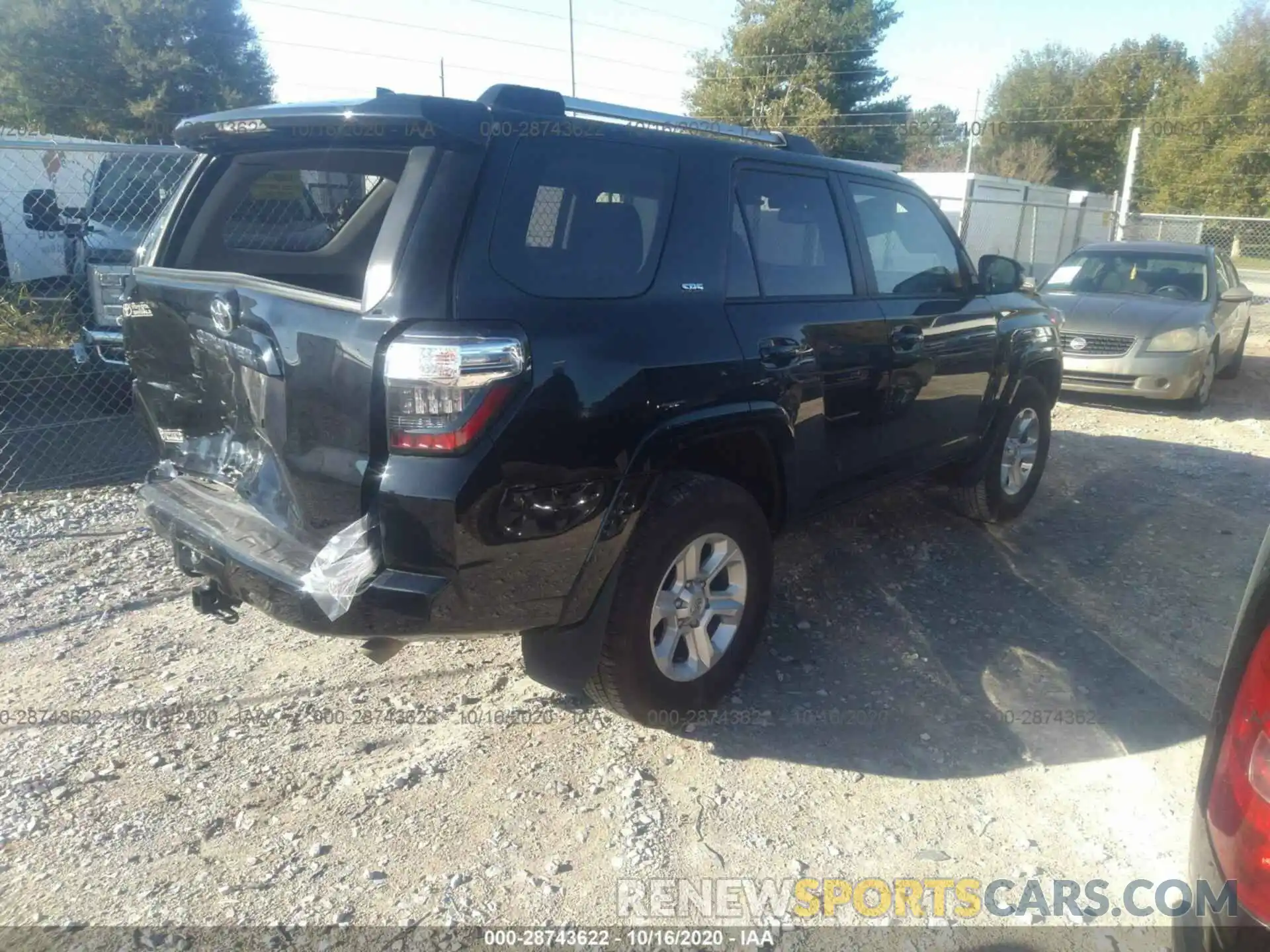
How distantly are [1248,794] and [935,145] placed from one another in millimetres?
59433

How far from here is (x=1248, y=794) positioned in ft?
5.42

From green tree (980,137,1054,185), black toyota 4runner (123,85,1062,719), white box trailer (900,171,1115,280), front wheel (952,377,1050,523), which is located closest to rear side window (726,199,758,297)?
black toyota 4runner (123,85,1062,719)

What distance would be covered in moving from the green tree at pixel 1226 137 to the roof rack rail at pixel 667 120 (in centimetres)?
4535

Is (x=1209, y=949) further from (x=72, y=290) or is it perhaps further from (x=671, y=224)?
(x=72, y=290)

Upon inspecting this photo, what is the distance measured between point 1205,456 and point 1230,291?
3.55m

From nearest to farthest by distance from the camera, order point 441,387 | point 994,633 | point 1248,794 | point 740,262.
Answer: point 1248,794
point 441,387
point 740,262
point 994,633

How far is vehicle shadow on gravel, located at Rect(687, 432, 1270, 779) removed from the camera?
3.37m

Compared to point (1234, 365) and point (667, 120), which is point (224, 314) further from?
point (1234, 365)

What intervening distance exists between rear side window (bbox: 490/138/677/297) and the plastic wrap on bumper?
81 centimetres

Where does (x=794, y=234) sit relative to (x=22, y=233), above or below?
above

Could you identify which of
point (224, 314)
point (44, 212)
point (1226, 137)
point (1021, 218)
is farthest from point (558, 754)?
point (1226, 137)

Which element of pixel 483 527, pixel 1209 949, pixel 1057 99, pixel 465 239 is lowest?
pixel 1209 949

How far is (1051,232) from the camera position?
26.5 metres

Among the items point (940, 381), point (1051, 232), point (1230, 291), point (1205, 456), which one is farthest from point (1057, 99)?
point (940, 381)
